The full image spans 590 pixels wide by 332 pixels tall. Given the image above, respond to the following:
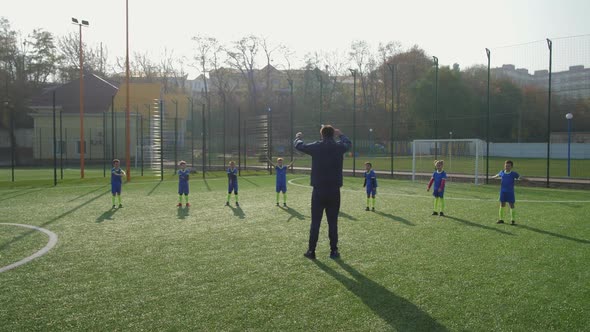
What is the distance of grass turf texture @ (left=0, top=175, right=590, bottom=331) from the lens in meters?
5.08

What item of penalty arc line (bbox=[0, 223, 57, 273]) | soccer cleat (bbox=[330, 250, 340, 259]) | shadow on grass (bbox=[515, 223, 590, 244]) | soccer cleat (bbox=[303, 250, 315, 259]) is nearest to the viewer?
penalty arc line (bbox=[0, 223, 57, 273])

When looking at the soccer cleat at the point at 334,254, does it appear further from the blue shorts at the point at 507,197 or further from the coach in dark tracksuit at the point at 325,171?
the blue shorts at the point at 507,197

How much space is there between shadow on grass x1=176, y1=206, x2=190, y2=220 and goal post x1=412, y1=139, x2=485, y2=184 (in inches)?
620

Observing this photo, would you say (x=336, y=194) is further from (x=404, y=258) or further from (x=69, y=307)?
(x=69, y=307)

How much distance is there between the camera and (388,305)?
18.0 feet

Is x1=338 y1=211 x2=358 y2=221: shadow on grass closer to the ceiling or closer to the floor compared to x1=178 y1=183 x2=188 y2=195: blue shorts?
closer to the floor

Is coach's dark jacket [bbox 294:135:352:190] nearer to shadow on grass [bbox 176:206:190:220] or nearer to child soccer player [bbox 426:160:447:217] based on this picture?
shadow on grass [bbox 176:206:190:220]

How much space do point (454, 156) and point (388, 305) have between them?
22590mm

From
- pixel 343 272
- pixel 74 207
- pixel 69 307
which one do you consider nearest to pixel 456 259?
pixel 343 272

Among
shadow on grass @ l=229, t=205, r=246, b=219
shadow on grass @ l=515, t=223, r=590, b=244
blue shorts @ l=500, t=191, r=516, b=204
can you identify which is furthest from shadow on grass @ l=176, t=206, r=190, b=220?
shadow on grass @ l=515, t=223, r=590, b=244

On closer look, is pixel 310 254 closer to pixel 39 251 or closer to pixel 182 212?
pixel 39 251

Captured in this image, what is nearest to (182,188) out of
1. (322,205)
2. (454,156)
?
(322,205)

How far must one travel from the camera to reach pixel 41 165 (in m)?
44.6

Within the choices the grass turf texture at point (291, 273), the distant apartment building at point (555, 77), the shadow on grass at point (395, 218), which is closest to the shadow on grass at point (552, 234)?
the grass turf texture at point (291, 273)
